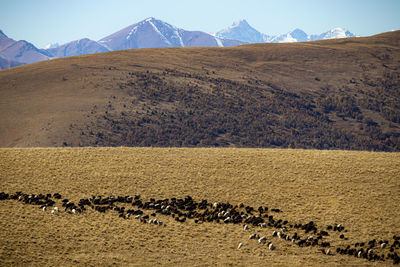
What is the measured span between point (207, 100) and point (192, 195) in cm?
5945

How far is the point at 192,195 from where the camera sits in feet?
75.7

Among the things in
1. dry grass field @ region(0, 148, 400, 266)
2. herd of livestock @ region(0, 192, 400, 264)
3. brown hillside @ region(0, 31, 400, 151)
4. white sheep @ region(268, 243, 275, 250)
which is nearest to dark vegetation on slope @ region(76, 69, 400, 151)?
brown hillside @ region(0, 31, 400, 151)

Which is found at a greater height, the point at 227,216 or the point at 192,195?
the point at 192,195

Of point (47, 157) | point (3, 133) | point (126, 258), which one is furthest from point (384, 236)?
point (3, 133)

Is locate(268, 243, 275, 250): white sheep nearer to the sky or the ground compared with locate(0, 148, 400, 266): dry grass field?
nearer to the ground

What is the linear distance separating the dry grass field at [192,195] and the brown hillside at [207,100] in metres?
37.1

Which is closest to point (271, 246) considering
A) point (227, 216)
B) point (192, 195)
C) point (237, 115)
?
point (227, 216)

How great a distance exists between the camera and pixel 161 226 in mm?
18750

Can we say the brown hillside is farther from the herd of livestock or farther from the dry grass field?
the herd of livestock

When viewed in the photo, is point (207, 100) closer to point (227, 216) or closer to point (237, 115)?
point (237, 115)

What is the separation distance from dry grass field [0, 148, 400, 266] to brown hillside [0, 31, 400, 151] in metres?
37.1

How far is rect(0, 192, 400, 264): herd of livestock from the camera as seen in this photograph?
16.7 metres

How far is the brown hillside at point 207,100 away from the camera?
69.6 metres

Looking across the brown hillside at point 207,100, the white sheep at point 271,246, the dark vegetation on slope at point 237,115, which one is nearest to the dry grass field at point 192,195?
the white sheep at point 271,246
